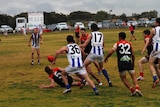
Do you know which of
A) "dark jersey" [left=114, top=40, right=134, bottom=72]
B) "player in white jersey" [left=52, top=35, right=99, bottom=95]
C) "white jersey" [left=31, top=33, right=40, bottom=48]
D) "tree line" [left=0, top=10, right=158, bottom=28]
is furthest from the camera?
"tree line" [left=0, top=10, right=158, bottom=28]

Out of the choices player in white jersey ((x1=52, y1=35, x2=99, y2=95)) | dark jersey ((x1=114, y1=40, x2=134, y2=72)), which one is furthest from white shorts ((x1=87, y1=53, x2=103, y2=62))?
dark jersey ((x1=114, y1=40, x2=134, y2=72))

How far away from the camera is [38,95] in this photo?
11164 mm

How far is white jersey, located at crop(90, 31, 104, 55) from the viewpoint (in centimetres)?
1180

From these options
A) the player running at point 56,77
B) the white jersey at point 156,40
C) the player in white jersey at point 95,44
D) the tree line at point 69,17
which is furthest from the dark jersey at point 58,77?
the tree line at point 69,17

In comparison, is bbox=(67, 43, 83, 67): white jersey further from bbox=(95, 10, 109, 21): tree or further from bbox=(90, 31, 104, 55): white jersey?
bbox=(95, 10, 109, 21): tree

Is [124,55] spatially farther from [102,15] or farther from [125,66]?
[102,15]

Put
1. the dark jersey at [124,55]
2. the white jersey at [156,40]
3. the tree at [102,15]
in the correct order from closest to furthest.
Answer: the dark jersey at [124,55], the white jersey at [156,40], the tree at [102,15]

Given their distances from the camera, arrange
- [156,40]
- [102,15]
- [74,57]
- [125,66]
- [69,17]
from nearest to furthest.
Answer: [125,66]
[74,57]
[156,40]
[102,15]
[69,17]

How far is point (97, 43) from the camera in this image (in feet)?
38.7

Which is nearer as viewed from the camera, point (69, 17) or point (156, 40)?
point (156, 40)

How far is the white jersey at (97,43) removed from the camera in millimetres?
11805

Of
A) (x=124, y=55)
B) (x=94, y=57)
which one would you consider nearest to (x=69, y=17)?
(x=94, y=57)

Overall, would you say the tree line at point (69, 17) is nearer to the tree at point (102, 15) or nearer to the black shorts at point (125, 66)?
the tree at point (102, 15)

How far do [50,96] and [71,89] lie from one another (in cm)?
125
